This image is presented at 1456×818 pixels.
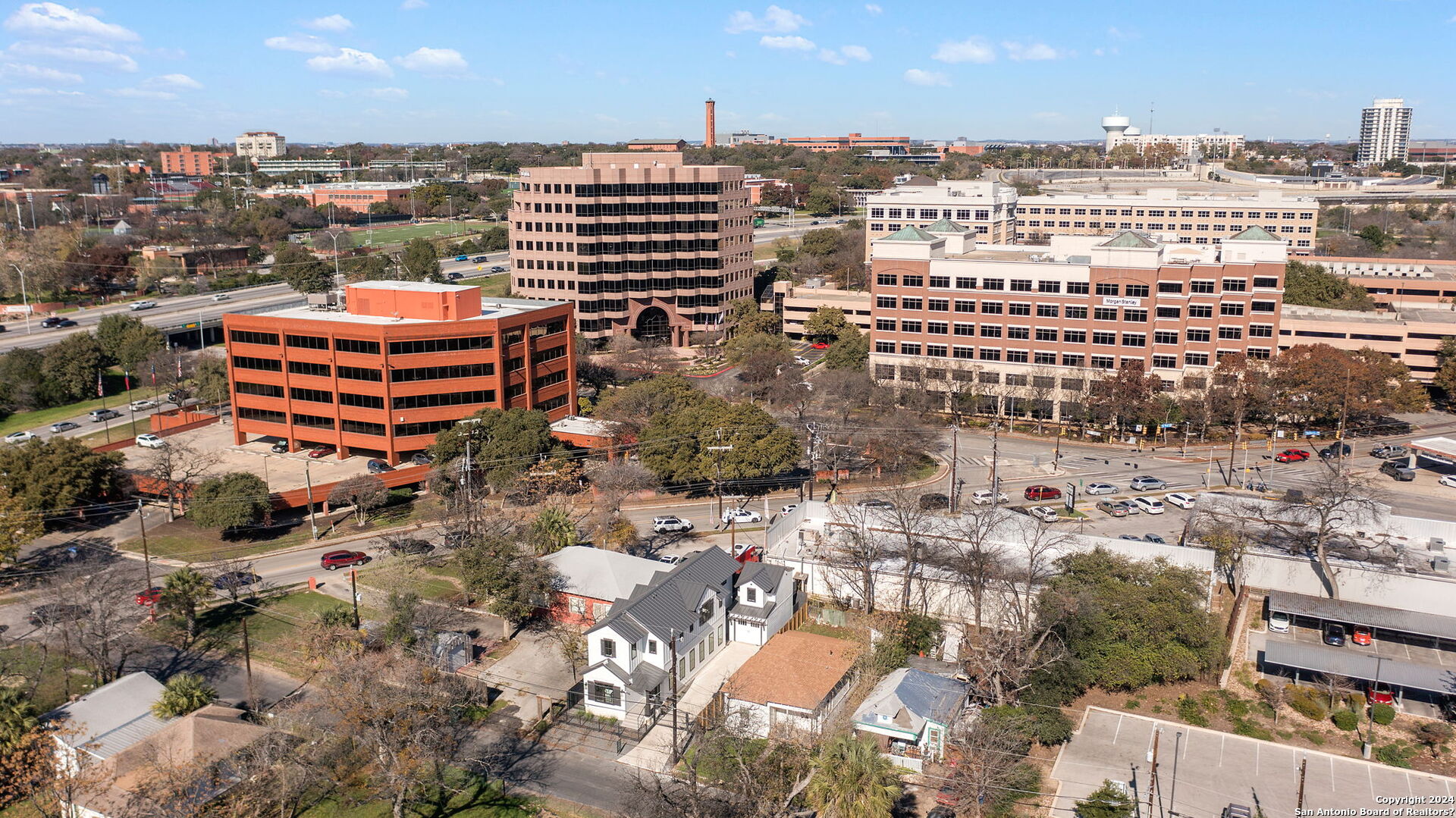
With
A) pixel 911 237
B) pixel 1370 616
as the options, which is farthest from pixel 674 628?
pixel 911 237

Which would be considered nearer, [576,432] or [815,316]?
[576,432]

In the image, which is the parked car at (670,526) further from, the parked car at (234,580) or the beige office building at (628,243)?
the beige office building at (628,243)

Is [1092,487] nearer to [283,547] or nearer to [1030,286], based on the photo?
[1030,286]

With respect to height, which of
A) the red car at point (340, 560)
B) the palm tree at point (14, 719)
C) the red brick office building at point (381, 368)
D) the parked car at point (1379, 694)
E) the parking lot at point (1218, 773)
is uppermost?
the red brick office building at point (381, 368)

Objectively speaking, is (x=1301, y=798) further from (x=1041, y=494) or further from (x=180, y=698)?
(x=180, y=698)

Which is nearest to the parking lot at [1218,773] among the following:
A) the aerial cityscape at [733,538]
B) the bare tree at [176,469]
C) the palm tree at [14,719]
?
the aerial cityscape at [733,538]

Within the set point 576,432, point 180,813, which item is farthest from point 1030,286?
point 180,813
